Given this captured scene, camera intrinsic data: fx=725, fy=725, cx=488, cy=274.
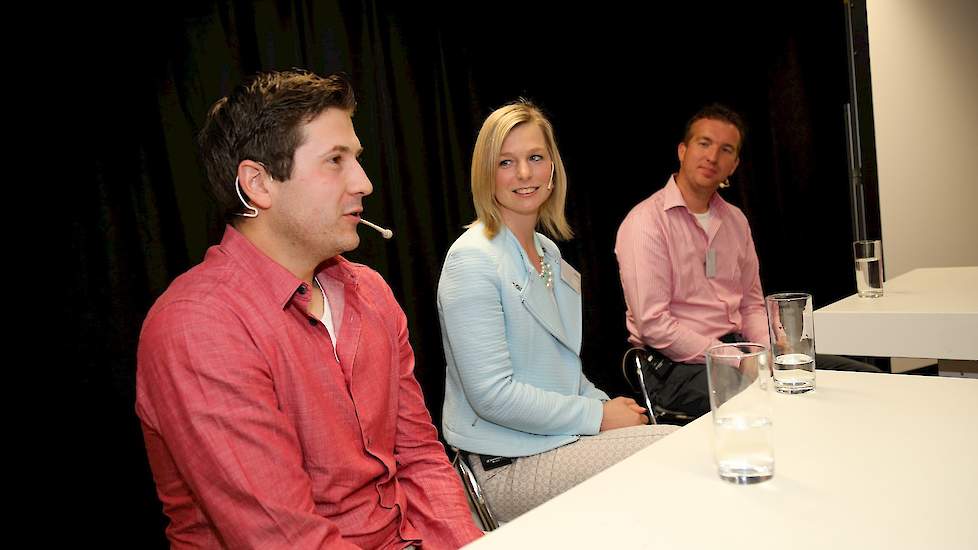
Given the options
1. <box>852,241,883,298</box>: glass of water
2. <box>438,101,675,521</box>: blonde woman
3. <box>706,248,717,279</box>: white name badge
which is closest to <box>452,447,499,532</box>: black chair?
<box>438,101,675,521</box>: blonde woman

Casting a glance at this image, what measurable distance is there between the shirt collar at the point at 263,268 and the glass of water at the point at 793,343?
93 centimetres

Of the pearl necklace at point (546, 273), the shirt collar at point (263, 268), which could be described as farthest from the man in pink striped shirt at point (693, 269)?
the shirt collar at point (263, 268)

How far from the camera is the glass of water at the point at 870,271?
2.17m

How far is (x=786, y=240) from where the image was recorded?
4387 millimetres

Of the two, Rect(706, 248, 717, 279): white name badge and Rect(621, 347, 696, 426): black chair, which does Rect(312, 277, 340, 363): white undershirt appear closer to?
Rect(621, 347, 696, 426): black chair

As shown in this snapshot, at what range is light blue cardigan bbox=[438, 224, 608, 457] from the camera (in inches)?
70.3

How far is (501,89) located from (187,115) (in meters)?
1.68

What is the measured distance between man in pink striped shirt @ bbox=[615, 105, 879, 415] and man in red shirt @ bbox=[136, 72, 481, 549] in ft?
4.26

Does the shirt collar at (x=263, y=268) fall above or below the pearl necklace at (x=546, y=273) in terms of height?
above

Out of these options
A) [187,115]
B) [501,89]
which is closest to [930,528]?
[187,115]

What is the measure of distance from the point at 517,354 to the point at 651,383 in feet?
2.84

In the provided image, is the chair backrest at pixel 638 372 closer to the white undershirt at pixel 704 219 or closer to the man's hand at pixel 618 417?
the man's hand at pixel 618 417

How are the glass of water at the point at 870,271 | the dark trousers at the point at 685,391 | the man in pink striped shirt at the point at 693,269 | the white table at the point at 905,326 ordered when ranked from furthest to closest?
the man in pink striped shirt at the point at 693,269, the dark trousers at the point at 685,391, the glass of water at the point at 870,271, the white table at the point at 905,326

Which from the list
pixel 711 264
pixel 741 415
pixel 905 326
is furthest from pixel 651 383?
pixel 741 415
